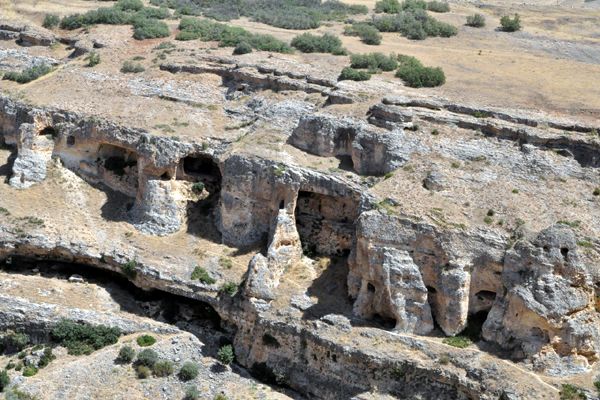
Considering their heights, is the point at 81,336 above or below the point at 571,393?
below

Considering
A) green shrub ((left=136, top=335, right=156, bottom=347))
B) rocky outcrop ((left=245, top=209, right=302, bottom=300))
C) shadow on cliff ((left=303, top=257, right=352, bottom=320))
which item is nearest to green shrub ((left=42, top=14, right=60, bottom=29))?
rocky outcrop ((left=245, top=209, right=302, bottom=300))

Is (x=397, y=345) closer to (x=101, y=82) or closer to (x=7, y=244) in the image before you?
(x=7, y=244)

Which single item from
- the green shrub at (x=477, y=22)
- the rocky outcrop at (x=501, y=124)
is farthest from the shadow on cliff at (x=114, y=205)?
the green shrub at (x=477, y=22)

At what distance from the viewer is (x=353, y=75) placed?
3912 centimetres

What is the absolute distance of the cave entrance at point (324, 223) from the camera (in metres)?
32.9

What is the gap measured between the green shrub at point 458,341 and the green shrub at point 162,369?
9712 millimetres

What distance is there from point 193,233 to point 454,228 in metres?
11.4

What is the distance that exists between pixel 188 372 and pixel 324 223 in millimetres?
8139

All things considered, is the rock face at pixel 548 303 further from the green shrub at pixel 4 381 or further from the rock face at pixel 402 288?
the green shrub at pixel 4 381

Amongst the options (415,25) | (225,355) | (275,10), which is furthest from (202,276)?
(275,10)

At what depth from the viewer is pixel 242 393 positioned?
95.3 ft

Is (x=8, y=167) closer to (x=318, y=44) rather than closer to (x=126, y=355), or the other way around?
(x=126, y=355)

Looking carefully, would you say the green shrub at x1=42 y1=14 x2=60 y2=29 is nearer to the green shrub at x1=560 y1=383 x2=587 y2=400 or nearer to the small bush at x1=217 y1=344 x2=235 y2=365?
the small bush at x1=217 y1=344 x2=235 y2=365

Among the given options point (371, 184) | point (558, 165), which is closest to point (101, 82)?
point (371, 184)
